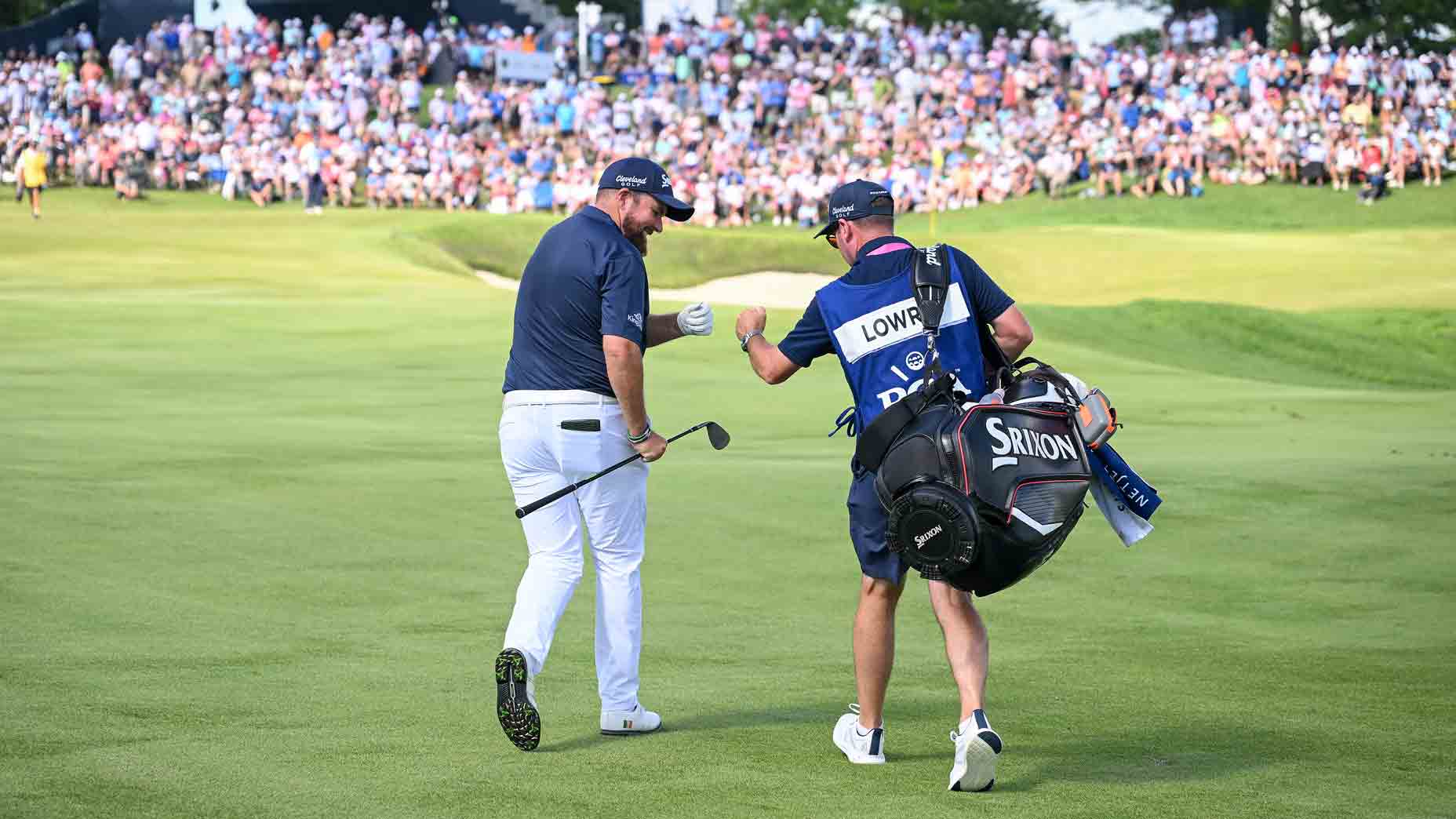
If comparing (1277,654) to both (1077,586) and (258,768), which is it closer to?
(1077,586)

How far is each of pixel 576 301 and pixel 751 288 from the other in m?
28.2

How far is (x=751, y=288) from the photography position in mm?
34594

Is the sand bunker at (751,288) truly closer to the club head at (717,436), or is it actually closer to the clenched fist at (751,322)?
the club head at (717,436)

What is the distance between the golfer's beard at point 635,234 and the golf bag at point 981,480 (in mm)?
1395

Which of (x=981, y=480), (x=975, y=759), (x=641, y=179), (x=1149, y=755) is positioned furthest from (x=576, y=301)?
(x=1149, y=755)

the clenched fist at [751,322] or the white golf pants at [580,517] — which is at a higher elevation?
the clenched fist at [751,322]

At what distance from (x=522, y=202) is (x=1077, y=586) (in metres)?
34.9

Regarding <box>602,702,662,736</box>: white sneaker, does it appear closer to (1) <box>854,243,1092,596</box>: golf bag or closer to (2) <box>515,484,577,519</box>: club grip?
(2) <box>515,484,577,519</box>: club grip

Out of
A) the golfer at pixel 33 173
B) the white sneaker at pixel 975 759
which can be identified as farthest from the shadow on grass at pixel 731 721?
the golfer at pixel 33 173

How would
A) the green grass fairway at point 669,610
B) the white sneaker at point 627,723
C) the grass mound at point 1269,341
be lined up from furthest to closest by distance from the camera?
1. the grass mound at point 1269,341
2. the white sneaker at point 627,723
3. the green grass fairway at point 669,610

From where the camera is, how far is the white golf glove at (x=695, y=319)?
6.44m

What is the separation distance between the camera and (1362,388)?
2462cm

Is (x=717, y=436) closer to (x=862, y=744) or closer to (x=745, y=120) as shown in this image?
(x=862, y=744)

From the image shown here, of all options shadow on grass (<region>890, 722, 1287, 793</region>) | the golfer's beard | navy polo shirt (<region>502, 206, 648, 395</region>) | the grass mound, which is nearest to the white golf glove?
navy polo shirt (<region>502, 206, 648, 395</region>)
